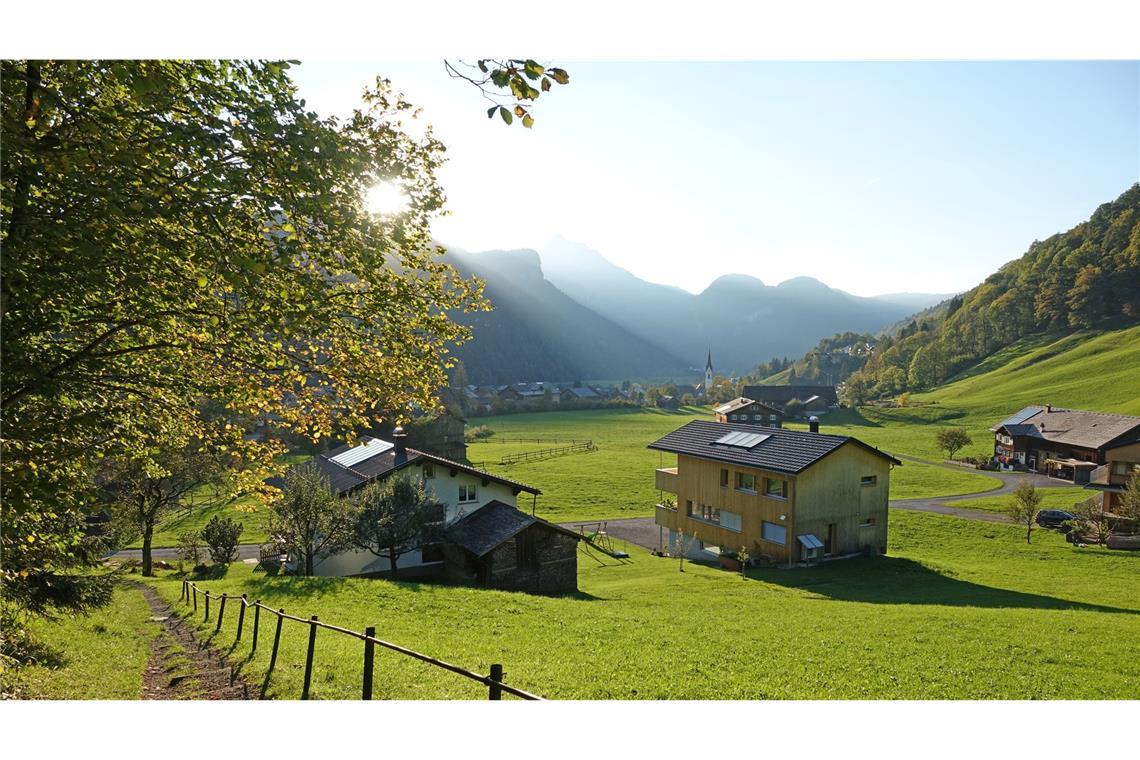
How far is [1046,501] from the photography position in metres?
44.1

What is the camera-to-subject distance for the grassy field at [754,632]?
10484mm

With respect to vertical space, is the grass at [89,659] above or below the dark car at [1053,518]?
above

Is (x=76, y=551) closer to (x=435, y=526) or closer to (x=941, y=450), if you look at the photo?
(x=435, y=526)

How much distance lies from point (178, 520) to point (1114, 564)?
50109 mm

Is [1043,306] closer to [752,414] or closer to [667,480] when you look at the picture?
[752,414]

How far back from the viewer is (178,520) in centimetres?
3900

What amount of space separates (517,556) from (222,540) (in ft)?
46.5

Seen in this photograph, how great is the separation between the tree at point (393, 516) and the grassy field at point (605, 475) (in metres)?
14.4

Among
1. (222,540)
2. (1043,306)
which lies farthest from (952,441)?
(1043,306)

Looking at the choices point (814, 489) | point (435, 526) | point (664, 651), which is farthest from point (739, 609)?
point (435, 526)

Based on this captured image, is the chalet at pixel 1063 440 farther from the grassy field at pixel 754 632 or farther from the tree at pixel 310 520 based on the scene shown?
the tree at pixel 310 520

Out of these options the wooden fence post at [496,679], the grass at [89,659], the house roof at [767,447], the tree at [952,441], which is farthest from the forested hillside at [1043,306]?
the wooden fence post at [496,679]

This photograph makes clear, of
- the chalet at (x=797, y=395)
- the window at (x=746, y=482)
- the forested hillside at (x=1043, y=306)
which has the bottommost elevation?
the window at (x=746, y=482)

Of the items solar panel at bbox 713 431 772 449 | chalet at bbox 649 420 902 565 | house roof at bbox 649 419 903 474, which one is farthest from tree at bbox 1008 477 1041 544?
solar panel at bbox 713 431 772 449
